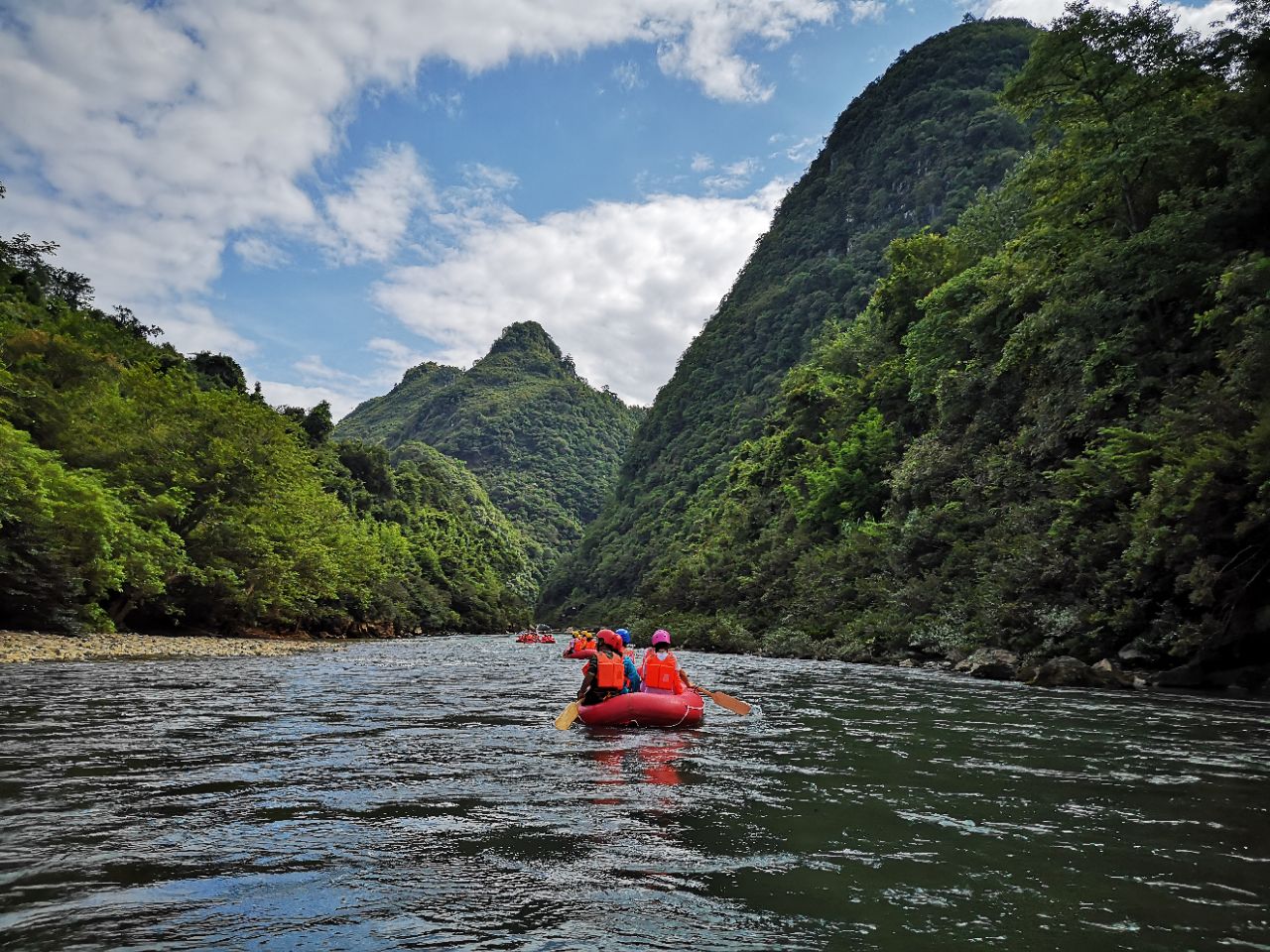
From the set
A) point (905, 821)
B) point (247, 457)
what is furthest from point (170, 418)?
point (905, 821)

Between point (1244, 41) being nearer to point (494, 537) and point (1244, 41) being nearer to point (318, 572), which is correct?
point (318, 572)

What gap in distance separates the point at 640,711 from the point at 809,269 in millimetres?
92839

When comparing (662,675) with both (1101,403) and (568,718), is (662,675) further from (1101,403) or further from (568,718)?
(1101,403)

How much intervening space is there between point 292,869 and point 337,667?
64.8 feet

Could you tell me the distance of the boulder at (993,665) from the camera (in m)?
19.7

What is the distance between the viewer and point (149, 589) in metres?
26.6

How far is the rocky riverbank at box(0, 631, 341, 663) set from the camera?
19.3 m

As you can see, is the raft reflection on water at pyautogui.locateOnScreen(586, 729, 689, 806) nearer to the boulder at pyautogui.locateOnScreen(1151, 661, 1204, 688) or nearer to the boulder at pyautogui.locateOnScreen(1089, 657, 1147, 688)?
the boulder at pyautogui.locateOnScreen(1089, 657, 1147, 688)

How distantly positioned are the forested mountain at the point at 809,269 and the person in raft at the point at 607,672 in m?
58.5

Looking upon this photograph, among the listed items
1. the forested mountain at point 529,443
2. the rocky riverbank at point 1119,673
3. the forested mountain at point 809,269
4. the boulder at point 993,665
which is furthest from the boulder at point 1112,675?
A: the forested mountain at point 529,443

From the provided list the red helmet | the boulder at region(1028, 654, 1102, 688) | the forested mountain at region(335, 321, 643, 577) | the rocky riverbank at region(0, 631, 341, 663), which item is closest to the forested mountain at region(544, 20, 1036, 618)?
the rocky riverbank at region(0, 631, 341, 663)

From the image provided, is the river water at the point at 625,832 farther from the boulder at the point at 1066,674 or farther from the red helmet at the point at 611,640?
the boulder at the point at 1066,674

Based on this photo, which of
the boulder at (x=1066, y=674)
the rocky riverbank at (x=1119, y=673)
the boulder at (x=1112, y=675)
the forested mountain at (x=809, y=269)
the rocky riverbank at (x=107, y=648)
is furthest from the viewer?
the forested mountain at (x=809, y=269)

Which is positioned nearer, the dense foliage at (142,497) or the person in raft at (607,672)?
the person in raft at (607,672)
